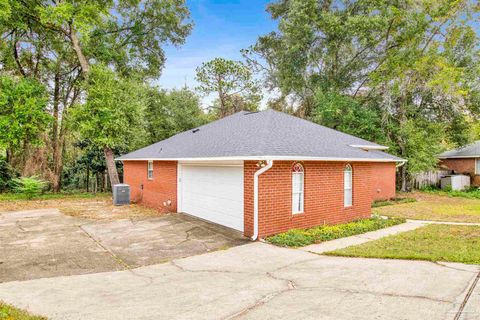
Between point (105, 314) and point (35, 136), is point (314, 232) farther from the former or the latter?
point (35, 136)

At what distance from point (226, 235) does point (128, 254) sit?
9.39 ft

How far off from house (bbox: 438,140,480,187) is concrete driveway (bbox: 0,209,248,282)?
72.4 ft

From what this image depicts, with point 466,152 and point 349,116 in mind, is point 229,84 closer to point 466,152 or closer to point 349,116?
point 349,116

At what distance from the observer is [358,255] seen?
723cm

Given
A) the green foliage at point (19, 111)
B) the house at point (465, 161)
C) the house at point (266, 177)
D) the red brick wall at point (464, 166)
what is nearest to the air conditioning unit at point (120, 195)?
the house at point (266, 177)

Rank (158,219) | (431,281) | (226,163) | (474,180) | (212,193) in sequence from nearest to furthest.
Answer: (431,281), (226,163), (212,193), (158,219), (474,180)

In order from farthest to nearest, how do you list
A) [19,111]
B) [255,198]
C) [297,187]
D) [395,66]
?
1. [395,66]
2. [19,111]
3. [297,187]
4. [255,198]

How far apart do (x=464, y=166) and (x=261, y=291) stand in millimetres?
25393

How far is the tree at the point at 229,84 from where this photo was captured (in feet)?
103

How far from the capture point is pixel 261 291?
16.8ft

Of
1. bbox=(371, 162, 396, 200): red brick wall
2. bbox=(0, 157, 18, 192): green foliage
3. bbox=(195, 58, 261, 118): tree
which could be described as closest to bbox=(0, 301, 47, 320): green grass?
bbox=(371, 162, 396, 200): red brick wall

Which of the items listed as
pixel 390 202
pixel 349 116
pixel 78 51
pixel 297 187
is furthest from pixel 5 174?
pixel 390 202

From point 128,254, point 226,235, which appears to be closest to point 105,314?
point 128,254

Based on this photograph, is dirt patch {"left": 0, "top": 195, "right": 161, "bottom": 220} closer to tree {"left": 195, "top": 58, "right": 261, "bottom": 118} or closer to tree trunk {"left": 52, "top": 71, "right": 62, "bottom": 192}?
tree trunk {"left": 52, "top": 71, "right": 62, "bottom": 192}
